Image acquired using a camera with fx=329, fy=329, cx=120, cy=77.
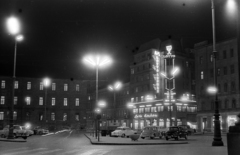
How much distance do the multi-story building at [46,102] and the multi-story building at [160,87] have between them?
74.5 feet

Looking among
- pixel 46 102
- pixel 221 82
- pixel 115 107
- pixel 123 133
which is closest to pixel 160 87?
pixel 221 82

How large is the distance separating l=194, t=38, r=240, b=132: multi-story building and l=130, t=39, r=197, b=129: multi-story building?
738 cm

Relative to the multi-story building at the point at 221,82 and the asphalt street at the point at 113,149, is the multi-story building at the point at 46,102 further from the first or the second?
the asphalt street at the point at 113,149

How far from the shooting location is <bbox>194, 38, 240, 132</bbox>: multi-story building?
6022 cm

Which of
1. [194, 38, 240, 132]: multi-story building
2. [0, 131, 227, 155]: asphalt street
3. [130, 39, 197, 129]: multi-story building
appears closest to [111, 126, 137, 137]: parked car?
[0, 131, 227, 155]: asphalt street

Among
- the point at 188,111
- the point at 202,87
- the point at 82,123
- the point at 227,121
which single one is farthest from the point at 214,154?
the point at 82,123

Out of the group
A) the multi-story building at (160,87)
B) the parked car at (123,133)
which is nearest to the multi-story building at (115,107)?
the multi-story building at (160,87)

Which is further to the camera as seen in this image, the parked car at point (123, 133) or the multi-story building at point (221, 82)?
the multi-story building at point (221, 82)

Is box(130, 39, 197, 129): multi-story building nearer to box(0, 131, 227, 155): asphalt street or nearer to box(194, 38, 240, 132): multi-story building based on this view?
box(194, 38, 240, 132): multi-story building

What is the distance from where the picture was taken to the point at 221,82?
63.9 m

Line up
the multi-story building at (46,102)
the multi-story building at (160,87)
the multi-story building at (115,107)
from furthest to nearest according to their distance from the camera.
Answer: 1. the multi-story building at (46,102)
2. the multi-story building at (115,107)
3. the multi-story building at (160,87)

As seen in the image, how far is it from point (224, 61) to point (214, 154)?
49811 millimetres

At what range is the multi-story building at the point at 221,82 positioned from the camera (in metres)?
60.2

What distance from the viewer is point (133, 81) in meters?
87.5
